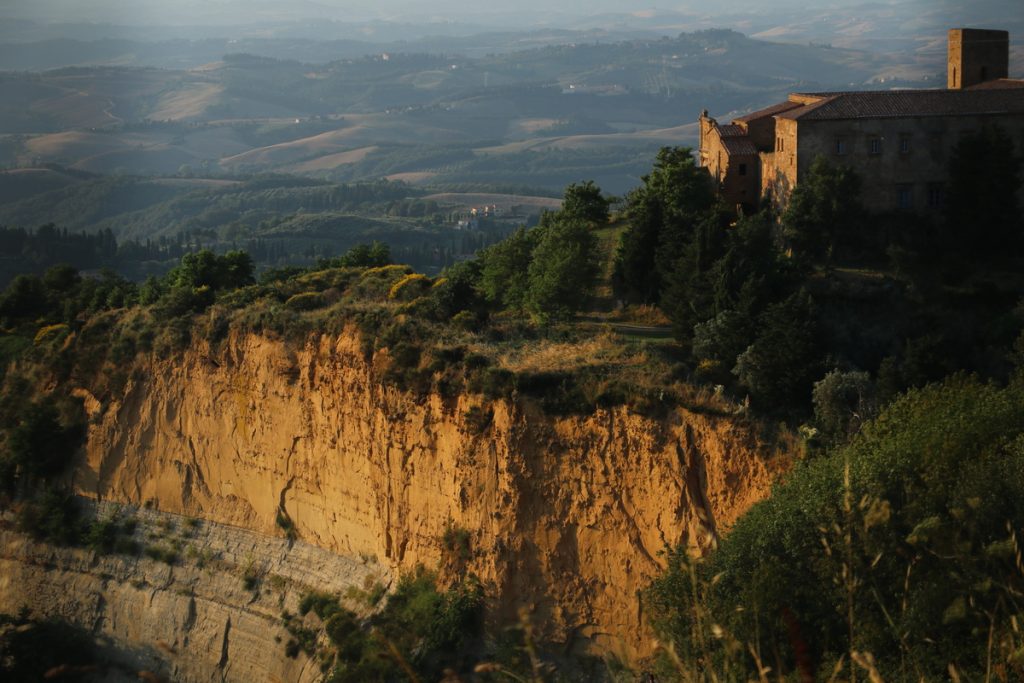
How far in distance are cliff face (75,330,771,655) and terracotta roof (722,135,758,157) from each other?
10.7 m

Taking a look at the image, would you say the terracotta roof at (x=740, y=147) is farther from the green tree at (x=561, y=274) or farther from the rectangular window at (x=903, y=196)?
the green tree at (x=561, y=274)

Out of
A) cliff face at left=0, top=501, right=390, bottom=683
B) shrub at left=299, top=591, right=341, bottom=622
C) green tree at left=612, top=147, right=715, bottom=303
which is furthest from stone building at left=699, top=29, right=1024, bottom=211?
shrub at left=299, top=591, right=341, bottom=622

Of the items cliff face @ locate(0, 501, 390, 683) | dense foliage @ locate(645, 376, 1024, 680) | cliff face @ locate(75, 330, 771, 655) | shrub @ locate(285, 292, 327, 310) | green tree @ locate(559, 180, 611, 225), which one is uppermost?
green tree @ locate(559, 180, 611, 225)

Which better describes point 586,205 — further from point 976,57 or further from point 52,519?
point 52,519

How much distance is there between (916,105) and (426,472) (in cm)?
1397

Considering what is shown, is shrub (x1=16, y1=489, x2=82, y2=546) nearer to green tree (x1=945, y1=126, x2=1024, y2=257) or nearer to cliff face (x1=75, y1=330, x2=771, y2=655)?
cliff face (x1=75, y1=330, x2=771, y2=655)

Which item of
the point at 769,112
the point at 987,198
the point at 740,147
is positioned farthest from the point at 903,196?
the point at 769,112

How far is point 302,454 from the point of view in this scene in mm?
26953

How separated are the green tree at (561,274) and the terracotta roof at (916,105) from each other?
215 inches

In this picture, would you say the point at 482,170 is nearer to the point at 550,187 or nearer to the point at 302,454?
the point at 550,187

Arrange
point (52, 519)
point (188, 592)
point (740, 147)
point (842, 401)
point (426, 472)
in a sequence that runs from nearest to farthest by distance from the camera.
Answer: point (842, 401), point (426, 472), point (188, 592), point (52, 519), point (740, 147)

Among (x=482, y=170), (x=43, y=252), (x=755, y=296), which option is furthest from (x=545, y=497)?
(x=482, y=170)

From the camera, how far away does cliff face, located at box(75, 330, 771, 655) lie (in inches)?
835

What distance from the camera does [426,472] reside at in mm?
24250
